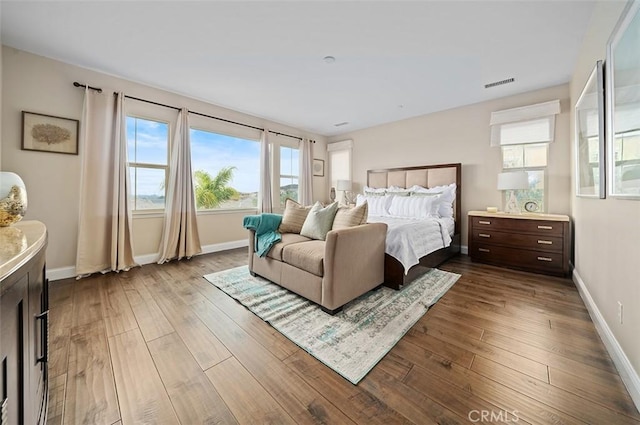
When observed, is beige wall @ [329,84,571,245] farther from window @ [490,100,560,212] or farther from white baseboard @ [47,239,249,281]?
white baseboard @ [47,239,249,281]

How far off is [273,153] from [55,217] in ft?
10.9

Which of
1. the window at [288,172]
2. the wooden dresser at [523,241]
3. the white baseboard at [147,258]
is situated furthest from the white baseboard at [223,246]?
the wooden dresser at [523,241]

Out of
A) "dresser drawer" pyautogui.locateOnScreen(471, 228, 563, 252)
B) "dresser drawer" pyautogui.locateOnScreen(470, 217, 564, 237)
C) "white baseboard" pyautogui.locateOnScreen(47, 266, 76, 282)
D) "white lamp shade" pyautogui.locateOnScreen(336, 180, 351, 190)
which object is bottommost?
"white baseboard" pyautogui.locateOnScreen(47, 266, 76, 282)

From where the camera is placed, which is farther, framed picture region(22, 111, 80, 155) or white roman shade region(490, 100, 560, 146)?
white roman shade region(490, 100, 560, 146)

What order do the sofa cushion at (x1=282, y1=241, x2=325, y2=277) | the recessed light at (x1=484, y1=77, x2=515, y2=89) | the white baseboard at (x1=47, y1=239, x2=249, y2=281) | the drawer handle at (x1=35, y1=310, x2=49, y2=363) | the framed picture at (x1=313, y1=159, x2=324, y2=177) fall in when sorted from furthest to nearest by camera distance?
the framed picture at (x1=313, y1=159, x2=324, y2=177), the recessed light at (x1=484, y1=77, x2=515, y2=89), the white baseboard at (x1=47, y1=239, x2=249, y2=281), the sofa cushion at (x1=282, y1=241, x2=325, y2=277), the drawer handle at (x1=35, y1=310, x2=49, y2=363)

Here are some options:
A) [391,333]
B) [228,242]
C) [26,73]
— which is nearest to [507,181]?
[391,333]

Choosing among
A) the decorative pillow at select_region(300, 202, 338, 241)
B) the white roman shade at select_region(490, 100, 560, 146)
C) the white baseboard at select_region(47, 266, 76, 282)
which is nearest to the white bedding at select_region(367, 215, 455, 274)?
the decorative pillow at select_region(300, 202, 338, 241)

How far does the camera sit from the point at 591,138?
2.09 meters

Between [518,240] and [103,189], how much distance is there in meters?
5.38

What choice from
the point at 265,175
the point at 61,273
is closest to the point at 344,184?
the point at 265,175

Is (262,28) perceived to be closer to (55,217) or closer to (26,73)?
(26,73)

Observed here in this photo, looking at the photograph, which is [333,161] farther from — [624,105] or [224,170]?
[624,105]

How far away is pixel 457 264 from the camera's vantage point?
3.55 meters

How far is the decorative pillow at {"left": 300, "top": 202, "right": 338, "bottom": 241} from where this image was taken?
8.66ft
